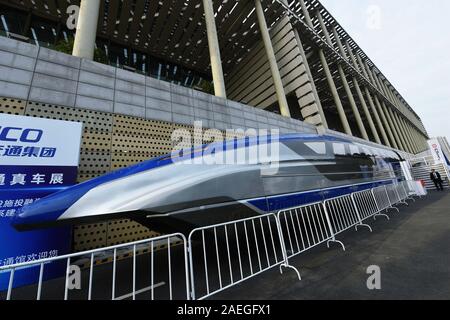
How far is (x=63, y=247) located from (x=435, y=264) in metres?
5.39

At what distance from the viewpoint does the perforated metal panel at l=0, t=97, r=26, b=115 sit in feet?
11.5

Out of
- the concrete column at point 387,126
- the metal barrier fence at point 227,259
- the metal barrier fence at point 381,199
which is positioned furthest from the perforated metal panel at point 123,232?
the concrete column at point 387,126

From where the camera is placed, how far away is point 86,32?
5250mm

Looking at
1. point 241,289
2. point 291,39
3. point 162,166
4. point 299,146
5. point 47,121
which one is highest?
point 291,39

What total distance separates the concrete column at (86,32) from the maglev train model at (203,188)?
394cm

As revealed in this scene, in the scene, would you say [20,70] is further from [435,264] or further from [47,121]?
[435,264]

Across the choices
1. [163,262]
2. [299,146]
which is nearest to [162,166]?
[163,262]

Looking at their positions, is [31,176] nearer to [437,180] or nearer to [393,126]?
[437,180]

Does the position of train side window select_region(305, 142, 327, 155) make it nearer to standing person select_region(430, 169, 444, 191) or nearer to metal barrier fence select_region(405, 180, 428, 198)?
metal barrier fence select_region(405, 180, 428, 198)

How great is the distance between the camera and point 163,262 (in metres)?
3.48

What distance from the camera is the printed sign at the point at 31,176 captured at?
2.91 m

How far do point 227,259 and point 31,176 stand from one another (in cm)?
360

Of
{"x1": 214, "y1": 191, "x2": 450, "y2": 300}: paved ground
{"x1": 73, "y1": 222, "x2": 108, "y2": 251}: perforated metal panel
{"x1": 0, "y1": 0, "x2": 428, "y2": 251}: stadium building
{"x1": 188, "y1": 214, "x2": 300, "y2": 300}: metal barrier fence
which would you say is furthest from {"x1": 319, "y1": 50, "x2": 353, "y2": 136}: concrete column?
{"x1": 73, "y1": 222, "x2": 108, "y2": 251}: perforated metal panel

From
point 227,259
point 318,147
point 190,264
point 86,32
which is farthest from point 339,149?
point 86,32
